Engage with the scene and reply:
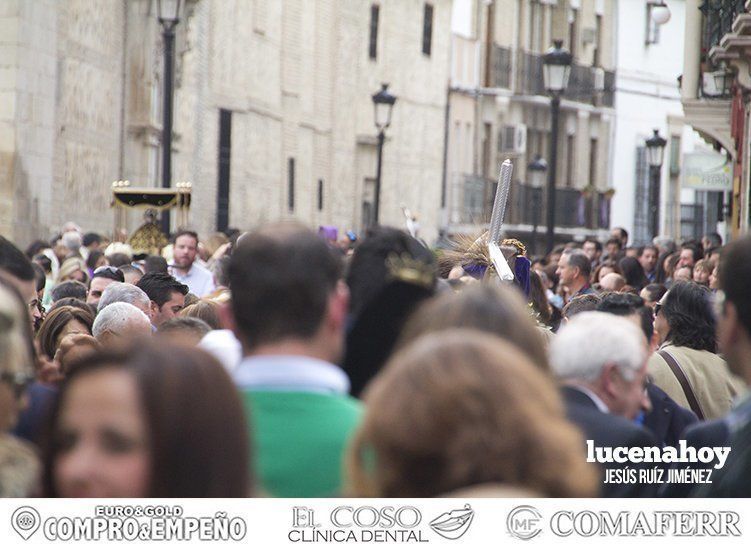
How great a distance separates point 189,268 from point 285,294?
9.35 meters

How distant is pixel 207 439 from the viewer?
3467mm

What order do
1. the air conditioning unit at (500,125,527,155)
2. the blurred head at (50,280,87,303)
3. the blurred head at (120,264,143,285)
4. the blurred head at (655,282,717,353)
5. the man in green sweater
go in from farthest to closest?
1. the air conditioning unit at (500,125,527,155)
2. the blurred head at (120,264,143,285)
3. the blurred head at (50,280,87,303)
4. the blurred head at (655,282,717,353)
5. the man in green sweater

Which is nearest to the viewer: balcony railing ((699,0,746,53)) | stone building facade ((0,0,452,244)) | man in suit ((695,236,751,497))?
man in suit ((695,236,751,497))

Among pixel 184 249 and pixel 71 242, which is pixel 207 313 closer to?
pixel 184 249

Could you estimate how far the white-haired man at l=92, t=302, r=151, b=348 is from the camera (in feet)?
26.5

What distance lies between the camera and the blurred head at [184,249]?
13281mm

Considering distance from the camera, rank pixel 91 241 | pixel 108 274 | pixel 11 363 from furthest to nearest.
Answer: pixel 91 241, pixel 108 274, pixel 11 363

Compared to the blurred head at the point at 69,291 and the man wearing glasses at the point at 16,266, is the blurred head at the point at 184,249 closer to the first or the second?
the blurred head at the point at 69,291

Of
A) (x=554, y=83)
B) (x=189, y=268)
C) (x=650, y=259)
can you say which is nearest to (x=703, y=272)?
(x=189, y=268)

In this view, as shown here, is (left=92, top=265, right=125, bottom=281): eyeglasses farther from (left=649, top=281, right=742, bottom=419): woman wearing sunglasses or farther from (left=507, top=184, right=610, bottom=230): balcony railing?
(left=507, top=184, right=610, bottom=230): balcony railing

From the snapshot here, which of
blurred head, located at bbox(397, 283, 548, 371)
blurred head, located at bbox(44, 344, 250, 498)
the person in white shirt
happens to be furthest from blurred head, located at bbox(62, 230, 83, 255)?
blurred head, located at bbox(44, 344, 250, 498)

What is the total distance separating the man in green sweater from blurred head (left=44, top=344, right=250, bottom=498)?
18.1 inches

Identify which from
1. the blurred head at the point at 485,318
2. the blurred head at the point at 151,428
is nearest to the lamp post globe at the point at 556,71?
the blurred head at the point at 485,318

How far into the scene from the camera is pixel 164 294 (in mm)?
9969
